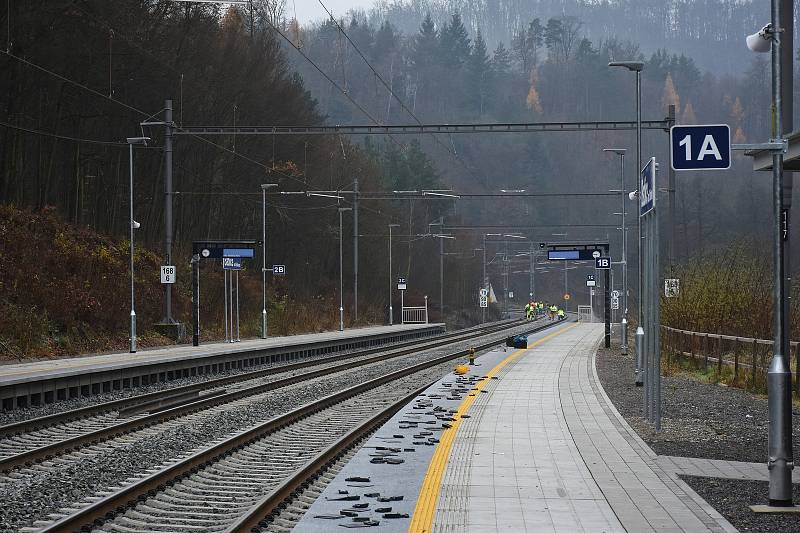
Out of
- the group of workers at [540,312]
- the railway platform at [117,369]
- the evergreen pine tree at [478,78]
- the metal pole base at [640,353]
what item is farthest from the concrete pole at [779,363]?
the evergreen pine tree at [478,78]

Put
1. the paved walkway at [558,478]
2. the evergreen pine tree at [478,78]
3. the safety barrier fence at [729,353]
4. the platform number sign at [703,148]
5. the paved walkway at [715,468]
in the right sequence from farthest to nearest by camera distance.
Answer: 1. the evergreen pine tree at [478,78]
2. the safety barrier fence at [729,353]
3. the paved walkway at [715,468]
4. the platform number sign at [703,148]
5. the paved walkway at [558,478]

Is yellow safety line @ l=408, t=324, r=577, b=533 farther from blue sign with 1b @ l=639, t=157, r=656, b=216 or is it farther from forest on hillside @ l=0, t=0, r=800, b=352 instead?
forest on hillside @ l=0, t=0, r=800, b=352

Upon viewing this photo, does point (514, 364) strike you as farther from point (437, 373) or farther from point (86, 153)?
point (86, 153)

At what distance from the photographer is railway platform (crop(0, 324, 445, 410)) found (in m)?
25.0

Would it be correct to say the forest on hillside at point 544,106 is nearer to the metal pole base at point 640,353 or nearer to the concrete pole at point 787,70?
the metal pole base at point 640,353

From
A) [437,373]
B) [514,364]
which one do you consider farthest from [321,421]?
[514,364]

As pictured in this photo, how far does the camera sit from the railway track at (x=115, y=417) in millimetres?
17123

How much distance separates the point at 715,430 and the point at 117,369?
52.4 feet

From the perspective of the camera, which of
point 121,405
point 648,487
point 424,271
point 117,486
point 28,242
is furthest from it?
point 424,271

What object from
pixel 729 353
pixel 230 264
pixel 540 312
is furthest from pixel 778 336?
pixel 540 312

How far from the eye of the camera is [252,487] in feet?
44.5

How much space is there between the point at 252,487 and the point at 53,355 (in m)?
25.0

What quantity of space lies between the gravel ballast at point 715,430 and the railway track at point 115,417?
8.10 metres

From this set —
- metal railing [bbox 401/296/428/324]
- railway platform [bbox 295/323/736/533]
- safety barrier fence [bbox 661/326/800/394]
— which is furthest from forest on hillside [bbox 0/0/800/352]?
railway platform [bbox 295/323/736/533]
